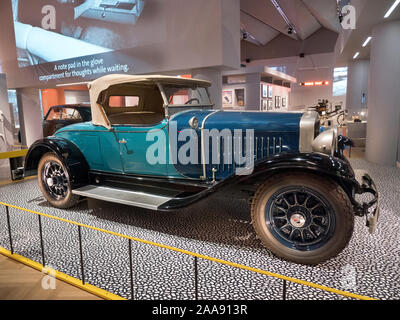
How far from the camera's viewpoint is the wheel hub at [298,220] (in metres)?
2.23

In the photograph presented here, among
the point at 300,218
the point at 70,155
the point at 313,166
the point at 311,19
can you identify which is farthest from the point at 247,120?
the point at 311,19

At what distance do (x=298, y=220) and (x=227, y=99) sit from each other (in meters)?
11.0

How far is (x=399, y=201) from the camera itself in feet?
11.9

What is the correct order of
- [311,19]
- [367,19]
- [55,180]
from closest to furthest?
[55,180]
[367,19]
[311,19]

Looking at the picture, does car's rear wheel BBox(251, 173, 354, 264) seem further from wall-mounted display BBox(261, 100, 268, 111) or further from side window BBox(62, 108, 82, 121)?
wall-mounted display BBox(261, 100, 268, 111)

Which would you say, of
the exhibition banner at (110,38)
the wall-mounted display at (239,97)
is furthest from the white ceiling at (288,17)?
the exhibition banner at (110,38)

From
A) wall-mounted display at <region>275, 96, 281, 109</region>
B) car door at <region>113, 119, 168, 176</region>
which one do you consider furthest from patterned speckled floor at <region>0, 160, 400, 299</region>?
wall-mounted display at <region>275, 96, 281, 109</region>

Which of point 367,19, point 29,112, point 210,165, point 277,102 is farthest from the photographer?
point 277,102

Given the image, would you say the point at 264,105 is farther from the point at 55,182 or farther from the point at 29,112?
the point at 55,182

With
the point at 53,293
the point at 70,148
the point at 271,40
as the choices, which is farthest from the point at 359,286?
the point at 271,40

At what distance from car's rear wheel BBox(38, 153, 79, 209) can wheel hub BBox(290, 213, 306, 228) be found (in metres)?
2.61

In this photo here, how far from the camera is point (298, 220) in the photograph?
2238 millimetres

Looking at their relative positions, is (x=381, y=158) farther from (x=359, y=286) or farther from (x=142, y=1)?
(x=142, y=1)
